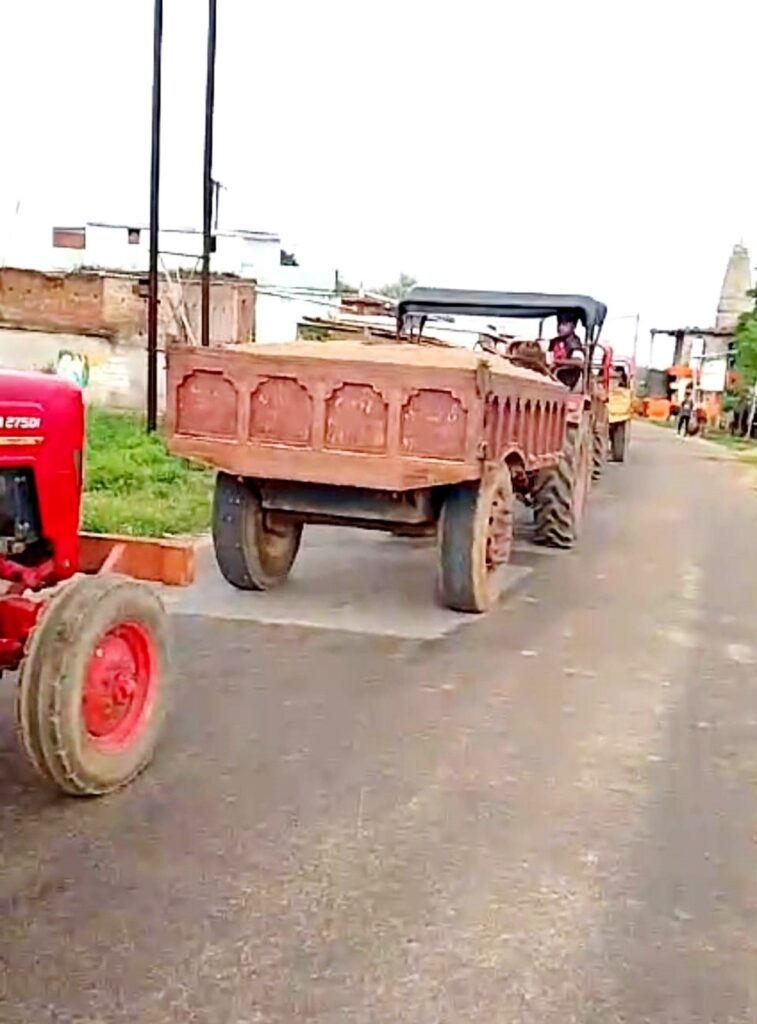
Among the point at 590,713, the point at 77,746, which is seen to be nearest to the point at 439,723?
the point at 590,713

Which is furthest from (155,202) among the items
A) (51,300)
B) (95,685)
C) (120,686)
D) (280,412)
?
(95,685)

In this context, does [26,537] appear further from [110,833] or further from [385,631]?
[385,631]

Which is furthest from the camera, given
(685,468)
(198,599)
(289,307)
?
(289,307)

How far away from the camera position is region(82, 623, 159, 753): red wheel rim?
4859 millimetres

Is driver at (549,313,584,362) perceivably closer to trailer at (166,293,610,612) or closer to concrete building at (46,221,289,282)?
trailer at (166,293,610,612)

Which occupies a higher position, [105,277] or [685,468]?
[105,277]

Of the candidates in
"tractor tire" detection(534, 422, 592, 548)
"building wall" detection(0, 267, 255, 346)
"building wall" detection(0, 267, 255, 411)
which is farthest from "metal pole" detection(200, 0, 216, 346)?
"tractor tire" detection(534, 422, 592, 548)

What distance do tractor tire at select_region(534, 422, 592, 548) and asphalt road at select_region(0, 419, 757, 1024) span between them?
4015mm

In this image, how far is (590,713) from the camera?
6.29 m

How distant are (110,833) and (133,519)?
7.02 m

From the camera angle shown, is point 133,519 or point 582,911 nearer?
point 582,911

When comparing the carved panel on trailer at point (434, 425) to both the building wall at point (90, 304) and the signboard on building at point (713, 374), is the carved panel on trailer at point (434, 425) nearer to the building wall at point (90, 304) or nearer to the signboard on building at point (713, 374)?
the building wall at point (90, 304)

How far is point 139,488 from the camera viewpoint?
13609mm

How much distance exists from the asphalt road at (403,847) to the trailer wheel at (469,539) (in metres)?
0.69
